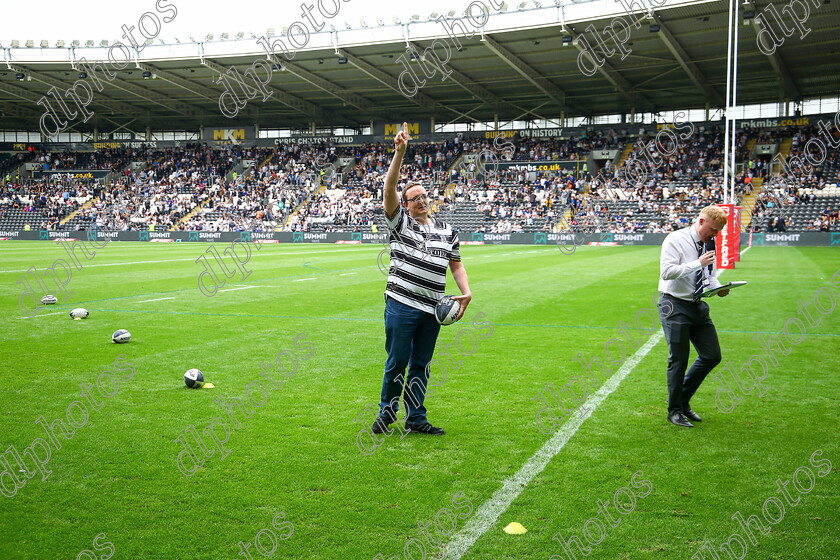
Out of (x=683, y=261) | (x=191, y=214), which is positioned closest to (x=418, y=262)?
(x=683, y=261)

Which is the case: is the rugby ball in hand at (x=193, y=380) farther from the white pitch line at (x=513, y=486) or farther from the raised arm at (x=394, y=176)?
the white pitch line at (x=513, y=486)

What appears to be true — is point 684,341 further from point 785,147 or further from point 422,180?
point 785,147

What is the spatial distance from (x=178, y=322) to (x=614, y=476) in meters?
8.36

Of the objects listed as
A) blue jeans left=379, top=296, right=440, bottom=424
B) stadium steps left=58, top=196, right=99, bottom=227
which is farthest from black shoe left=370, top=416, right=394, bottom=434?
stadium steps left=58, top=196, right=99, bottom=227

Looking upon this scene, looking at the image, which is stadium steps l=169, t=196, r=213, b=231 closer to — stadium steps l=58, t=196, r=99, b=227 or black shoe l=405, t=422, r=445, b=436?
stadium steps l=58, t=196, r=99, b=227

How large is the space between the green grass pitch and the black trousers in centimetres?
35

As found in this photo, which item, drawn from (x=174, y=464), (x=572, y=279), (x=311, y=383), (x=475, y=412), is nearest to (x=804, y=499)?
(x=475, y=412)

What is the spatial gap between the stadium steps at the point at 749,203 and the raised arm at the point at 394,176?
40.8 m

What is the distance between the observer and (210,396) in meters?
6.52

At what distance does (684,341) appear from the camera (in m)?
5.68

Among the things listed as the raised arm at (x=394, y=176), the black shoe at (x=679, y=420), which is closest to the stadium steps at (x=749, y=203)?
the black shoe at (x=679, y=420)

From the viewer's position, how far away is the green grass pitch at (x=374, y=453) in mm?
3734

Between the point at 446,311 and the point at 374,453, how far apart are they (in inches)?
46.7

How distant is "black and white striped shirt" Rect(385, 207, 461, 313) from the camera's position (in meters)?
5.10
